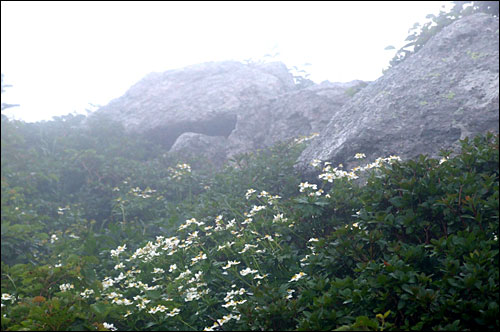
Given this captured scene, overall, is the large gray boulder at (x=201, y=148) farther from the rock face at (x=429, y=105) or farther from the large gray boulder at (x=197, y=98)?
the rock face at (x=429, y=105)

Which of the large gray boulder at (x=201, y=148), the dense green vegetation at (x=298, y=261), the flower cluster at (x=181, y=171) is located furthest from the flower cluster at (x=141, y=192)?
the large gray boulder at (x=201, y=148)

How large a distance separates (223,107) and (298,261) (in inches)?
268

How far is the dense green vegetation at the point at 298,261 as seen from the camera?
8.26ft

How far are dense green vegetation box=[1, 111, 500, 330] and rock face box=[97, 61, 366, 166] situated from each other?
294 cm

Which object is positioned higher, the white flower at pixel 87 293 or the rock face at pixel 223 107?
the rock face at pixel 223 107

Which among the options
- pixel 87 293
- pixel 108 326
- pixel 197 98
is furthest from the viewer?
pixel 197 98

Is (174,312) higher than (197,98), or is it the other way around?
(197,98)

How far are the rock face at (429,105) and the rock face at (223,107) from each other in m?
1.66

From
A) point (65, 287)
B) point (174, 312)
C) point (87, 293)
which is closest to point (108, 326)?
point (174, 312)

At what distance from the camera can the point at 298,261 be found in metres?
3.54

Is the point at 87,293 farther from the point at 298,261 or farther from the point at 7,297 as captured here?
the point at 298,261

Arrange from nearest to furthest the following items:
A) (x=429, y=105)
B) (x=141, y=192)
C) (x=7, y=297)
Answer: (x=7, y=297)
(x=429, y=105)
(x=141, y=192)

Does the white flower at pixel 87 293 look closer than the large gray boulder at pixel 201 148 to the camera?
Yes

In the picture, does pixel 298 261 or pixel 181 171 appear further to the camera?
pixel 181 171
